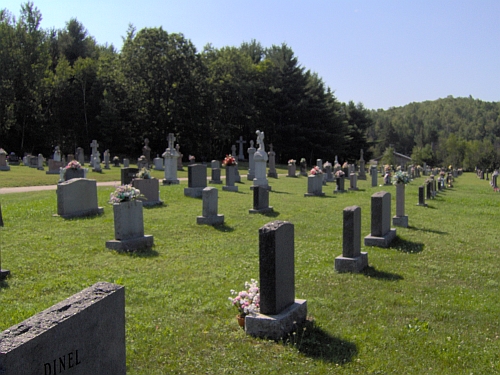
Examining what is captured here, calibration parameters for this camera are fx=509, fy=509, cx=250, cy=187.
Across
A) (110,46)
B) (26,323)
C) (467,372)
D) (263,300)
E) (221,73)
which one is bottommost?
(467,372)

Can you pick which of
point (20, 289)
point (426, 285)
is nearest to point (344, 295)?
point (426, 285)

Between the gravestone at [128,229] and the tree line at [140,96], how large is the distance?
39731 mm

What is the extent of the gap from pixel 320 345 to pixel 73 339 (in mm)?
3208

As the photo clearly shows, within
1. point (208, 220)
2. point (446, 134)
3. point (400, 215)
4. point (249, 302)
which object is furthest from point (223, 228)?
point (446, 134)

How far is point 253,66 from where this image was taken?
61.0 metres

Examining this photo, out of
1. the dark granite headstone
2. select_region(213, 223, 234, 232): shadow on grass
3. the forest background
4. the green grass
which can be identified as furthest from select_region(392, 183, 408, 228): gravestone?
the forest background

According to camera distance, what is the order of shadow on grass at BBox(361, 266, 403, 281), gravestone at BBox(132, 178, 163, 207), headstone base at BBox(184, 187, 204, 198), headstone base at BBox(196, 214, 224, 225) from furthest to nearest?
headstone base at BBox(184, 187, 204, 198) < gravestone at BBox(132, 178, 163, 207) < headstone base at BBox(196, 214, 224, 225) < shadow on grass at BBox(361, 266, 403, 281)

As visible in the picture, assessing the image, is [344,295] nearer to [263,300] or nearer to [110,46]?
[263,300]

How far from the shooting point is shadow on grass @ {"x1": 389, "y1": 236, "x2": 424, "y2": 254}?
10833 mm

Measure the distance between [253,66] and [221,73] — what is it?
432 cm

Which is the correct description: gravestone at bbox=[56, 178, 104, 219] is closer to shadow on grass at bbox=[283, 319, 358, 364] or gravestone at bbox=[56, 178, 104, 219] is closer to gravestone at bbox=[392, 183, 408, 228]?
gravestone at bbox=[392, 183, 408, 228]

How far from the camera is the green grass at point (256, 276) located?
17.0 feet

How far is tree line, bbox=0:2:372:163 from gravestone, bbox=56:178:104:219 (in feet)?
116

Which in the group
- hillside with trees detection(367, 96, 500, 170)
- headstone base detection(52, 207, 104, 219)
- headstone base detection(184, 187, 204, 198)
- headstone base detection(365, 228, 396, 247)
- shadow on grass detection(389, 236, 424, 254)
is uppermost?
hillside with trees detection(367, 96, 500, 170)
